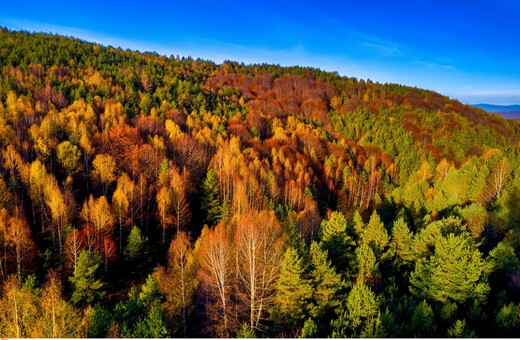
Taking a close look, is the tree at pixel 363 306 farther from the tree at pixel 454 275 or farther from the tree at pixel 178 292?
the tree at pixel 178 292

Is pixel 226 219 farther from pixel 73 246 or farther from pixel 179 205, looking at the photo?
pixel 73 246

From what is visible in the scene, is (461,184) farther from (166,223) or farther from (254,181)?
(166,223)

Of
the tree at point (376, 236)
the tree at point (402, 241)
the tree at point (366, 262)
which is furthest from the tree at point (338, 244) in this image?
the tree at point (402, 241)

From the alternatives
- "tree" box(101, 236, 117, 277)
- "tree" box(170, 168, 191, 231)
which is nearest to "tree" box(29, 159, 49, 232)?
"tree" box(101, 236, 117, 277)

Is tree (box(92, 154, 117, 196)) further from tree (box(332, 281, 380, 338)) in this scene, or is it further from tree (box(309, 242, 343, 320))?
tree (box(332, 281, 380, 338))

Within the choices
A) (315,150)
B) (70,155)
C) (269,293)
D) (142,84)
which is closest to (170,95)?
(142,84)
